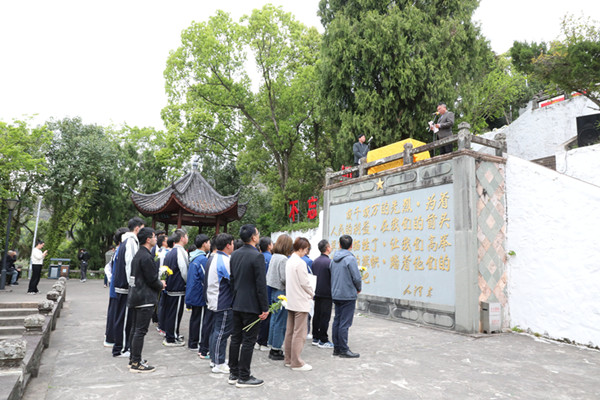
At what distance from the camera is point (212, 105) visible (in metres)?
21.1

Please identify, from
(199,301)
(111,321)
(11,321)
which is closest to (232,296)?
(199,301)

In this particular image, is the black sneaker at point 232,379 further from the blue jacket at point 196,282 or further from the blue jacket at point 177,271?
the blue jacket at point 177,271

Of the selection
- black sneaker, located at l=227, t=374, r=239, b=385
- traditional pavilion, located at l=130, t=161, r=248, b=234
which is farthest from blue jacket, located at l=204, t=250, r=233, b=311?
traditional pavilion, located at l=130, t=161, r=248, b=234

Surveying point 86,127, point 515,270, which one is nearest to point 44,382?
point 515,270

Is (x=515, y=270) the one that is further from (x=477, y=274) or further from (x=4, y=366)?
(x=4, y=366)

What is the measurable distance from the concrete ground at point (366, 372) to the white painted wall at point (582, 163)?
4.45m

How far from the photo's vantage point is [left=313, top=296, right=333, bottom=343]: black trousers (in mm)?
5758

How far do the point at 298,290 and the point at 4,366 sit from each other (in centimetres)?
291

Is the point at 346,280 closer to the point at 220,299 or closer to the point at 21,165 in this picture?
the point at 220,299

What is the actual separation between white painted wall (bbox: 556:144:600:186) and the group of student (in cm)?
678

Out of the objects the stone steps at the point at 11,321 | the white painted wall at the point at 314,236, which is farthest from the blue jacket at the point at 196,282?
the white painted wall at the point at 314,236

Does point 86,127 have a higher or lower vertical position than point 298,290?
higher

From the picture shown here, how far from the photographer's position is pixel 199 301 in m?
5.30

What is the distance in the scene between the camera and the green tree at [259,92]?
65.3ft
